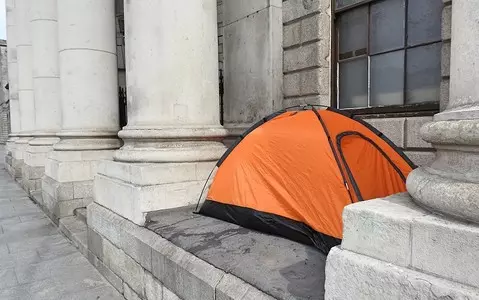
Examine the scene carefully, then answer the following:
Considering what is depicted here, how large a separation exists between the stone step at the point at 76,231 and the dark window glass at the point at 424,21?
5334mm

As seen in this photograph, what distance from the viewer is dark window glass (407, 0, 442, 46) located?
4.11m

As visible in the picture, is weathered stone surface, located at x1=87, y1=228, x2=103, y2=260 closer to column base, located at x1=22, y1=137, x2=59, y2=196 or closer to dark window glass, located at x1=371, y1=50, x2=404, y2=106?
dark window glass, located at x1=371, y1=50, x2=404, y2=106

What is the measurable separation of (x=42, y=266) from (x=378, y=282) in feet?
15.4

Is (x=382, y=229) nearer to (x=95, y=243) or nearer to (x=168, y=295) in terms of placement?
(x=168, y=295)

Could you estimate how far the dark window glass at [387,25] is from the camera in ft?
14.7

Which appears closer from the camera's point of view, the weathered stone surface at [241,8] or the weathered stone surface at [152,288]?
the weathered stone surface at [152,288]

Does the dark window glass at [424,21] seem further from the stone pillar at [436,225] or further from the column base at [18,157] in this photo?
the column base at [18,157]

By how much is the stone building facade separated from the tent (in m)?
0.44

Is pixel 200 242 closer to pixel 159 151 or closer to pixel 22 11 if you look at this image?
pixel 159 151

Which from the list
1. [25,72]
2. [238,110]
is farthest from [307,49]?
[25,72]

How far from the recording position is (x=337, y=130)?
334cm

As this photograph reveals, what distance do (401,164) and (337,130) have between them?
888 millimetres

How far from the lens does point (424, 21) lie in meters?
4.24

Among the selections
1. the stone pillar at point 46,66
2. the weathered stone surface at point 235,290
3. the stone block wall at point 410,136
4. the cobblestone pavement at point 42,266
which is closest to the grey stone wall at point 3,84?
the stone pillar at point 46,66
